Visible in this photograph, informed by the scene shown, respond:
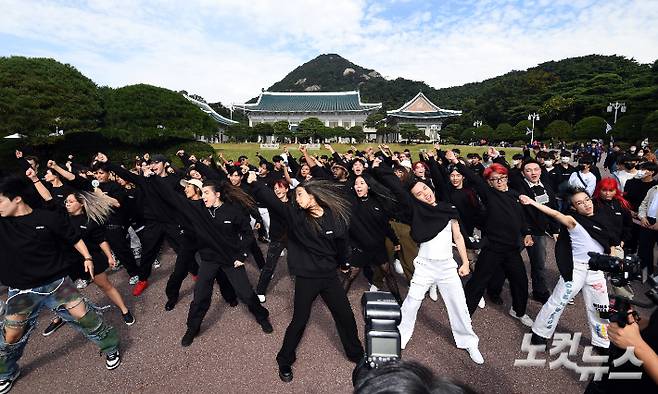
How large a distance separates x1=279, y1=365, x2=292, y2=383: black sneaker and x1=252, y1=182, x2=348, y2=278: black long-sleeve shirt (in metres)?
0.97

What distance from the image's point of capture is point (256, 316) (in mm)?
4238

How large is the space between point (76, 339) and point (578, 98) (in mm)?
53572

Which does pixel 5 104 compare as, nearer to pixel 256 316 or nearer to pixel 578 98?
pixel 256 316

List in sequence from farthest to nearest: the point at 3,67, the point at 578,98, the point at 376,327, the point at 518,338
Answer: the point at 578,98, the point at 3,67, the point at 518,338, the point at 376,327

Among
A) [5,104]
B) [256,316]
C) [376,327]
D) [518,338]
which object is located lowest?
[518,338]

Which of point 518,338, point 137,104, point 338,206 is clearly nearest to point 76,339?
point 338,206

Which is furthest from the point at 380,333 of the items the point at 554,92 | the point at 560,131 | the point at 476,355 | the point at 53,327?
the point at 554,92

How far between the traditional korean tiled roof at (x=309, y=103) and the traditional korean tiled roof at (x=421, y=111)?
4236 millimetres

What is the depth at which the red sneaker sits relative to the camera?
209 inches

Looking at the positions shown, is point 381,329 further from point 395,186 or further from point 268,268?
point 268,268

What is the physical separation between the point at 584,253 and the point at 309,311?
2.83m

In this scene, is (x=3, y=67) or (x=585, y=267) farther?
(x=3, y=67)

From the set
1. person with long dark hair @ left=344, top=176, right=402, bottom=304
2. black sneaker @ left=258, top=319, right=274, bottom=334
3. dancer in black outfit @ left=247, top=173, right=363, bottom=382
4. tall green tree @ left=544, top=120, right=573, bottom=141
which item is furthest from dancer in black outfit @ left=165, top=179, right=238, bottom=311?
tall green tree @ left=544, top=120, right=573, bottom=141

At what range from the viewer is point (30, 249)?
3.11 m
